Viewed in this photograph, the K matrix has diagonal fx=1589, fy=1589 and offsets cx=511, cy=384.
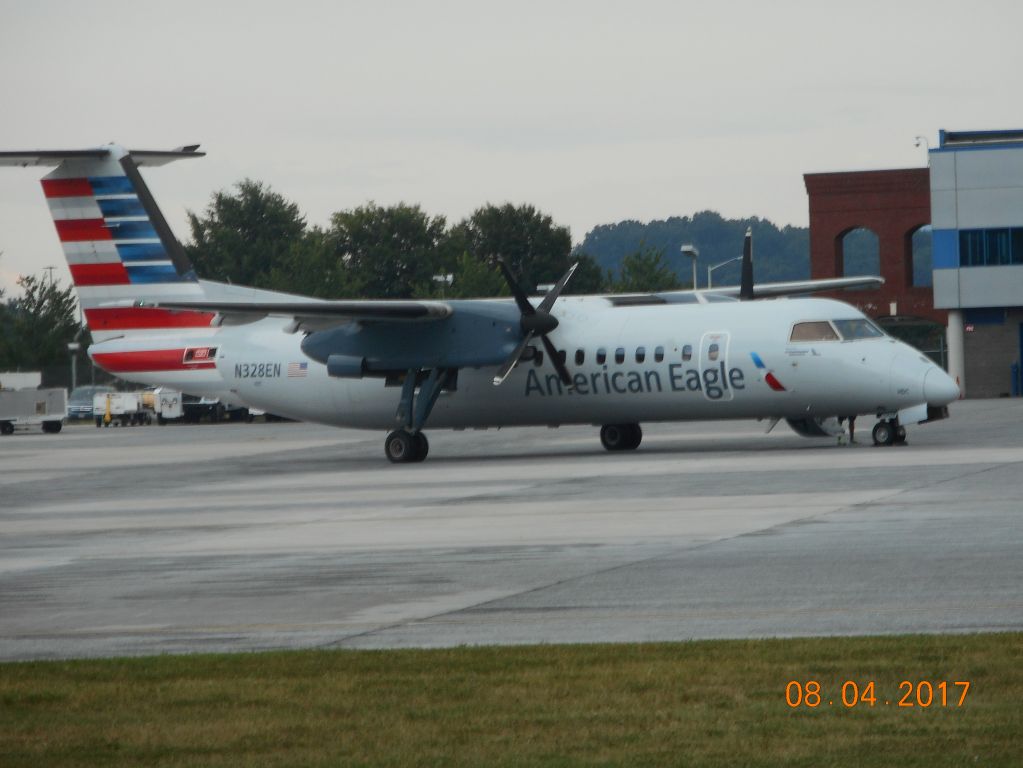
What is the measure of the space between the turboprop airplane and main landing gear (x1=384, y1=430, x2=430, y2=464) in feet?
0.14

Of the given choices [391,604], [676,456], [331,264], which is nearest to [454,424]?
[676,456]

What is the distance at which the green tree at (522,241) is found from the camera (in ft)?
365

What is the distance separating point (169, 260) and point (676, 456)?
13469mm

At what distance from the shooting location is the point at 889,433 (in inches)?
1193

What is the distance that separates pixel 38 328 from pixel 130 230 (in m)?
64.7

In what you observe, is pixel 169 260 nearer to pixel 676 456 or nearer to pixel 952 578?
pixel 676 456

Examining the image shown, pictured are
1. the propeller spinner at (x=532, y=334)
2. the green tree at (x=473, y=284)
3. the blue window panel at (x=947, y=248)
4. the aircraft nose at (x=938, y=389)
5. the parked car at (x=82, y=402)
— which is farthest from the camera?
the green tree at (x=473, y=284)

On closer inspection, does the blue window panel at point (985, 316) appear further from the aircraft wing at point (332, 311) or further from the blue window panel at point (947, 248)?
the aircraft wing at point (332, 311)

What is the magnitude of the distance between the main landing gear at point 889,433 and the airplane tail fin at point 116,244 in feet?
50.4

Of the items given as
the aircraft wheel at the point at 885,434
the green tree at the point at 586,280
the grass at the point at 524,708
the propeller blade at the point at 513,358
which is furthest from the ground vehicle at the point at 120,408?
the grass at the point at 524,708

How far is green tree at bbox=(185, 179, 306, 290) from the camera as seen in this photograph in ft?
441

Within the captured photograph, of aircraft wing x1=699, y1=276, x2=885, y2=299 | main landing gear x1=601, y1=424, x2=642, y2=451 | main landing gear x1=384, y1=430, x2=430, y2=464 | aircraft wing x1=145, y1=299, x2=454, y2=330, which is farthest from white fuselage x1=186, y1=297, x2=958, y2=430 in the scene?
aircraft wing x1=699, y1=276, x2=885, y2=299

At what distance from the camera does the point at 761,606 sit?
38.8 ft

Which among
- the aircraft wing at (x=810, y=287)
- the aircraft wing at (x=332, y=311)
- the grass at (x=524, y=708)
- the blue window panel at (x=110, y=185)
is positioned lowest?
the grass at (x=524, y=708)
